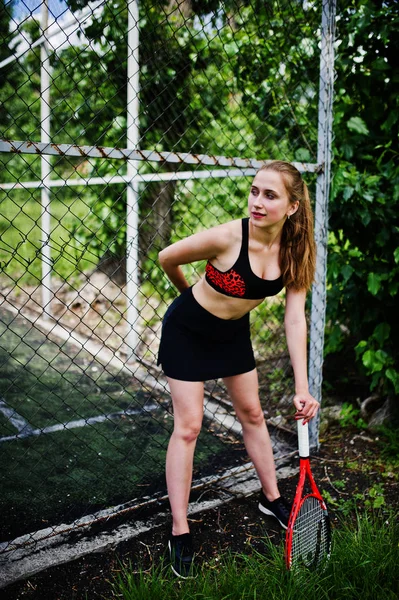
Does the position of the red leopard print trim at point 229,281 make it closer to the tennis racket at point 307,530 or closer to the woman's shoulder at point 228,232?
the woman's shoulder at point 228,232

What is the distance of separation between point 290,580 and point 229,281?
3.82 ft

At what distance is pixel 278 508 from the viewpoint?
253 cm

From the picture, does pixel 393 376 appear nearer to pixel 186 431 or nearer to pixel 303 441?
pixel 303 441

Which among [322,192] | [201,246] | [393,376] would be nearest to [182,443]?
[201,246]

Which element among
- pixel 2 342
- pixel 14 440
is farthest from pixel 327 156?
pixel 2 342

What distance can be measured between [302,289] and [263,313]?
2.70 metres

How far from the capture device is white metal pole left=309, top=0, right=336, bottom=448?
291 cm

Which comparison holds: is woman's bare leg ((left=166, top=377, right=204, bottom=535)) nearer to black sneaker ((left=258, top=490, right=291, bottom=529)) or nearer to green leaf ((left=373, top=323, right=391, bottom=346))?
black sneaker ((left=258, top=490, right=291, bottom=529))

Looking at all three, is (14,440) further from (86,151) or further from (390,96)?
(390,96)

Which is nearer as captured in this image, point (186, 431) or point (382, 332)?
point (186, 431)

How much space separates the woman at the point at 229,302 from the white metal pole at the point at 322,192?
788 mm

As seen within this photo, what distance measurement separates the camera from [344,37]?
3.14 m

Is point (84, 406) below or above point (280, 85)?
below

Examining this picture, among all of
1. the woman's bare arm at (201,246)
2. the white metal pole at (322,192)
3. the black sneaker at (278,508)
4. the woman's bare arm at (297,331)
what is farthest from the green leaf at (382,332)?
the woman's bare arm at (201,246)
